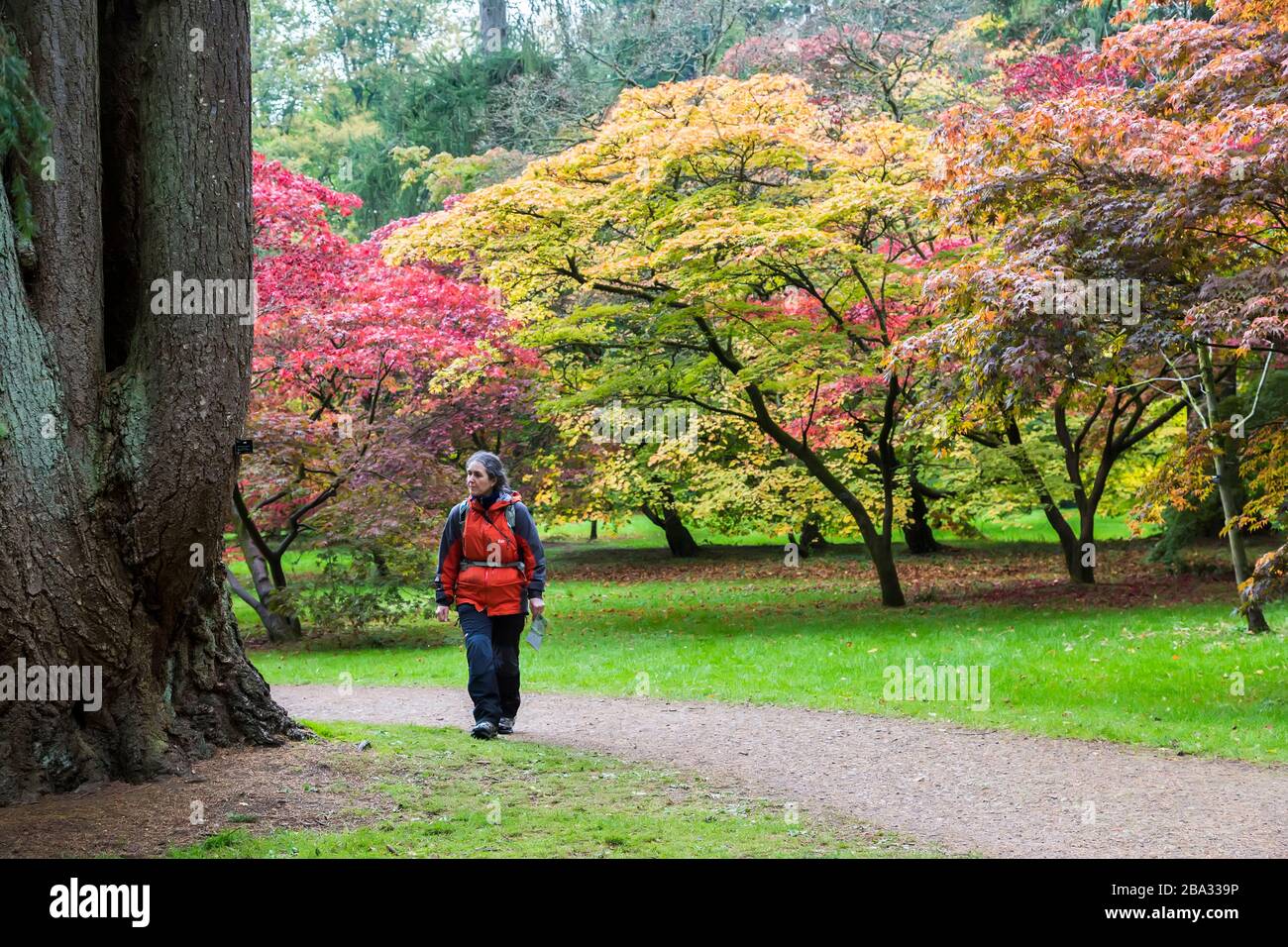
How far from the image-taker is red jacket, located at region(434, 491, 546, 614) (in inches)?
291

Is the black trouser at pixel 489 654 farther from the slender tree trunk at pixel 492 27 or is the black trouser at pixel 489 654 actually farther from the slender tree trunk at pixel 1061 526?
the slender tree trunk at pixel 492 27

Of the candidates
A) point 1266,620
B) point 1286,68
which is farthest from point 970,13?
point 1286,68

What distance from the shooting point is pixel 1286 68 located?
7.79 m

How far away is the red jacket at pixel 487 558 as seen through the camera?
738 cm

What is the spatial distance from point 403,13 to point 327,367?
26.1 m

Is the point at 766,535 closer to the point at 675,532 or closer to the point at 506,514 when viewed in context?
the point at 675,532

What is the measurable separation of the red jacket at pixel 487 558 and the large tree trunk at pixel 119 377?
184 cm

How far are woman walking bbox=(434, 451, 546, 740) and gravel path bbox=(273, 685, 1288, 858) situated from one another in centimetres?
67

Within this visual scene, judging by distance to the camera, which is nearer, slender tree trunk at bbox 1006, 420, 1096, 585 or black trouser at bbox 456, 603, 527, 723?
black trouser at bbox 456, 603, 527, 723

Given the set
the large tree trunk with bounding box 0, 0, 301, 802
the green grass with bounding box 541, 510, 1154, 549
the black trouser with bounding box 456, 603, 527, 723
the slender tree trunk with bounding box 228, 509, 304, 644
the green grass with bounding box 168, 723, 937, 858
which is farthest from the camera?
the green grass with bounding box 541, 510, 1154, 549

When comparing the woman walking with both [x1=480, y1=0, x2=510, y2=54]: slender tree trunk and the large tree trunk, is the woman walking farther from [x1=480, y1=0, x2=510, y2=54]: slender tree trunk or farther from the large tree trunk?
[x1=480, y1=0, x2=510, y2=54]: slender tree trunk

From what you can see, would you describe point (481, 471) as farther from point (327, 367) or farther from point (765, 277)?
Result: point (327, 367)

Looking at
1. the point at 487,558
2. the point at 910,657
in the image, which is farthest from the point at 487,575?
the point at 910,657

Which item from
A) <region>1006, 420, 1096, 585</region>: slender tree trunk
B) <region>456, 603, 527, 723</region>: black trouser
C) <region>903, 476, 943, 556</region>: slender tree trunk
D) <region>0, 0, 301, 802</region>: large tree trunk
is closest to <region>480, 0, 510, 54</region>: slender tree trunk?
<region>903, 476, 943, 556</region>: slender tree trunk
